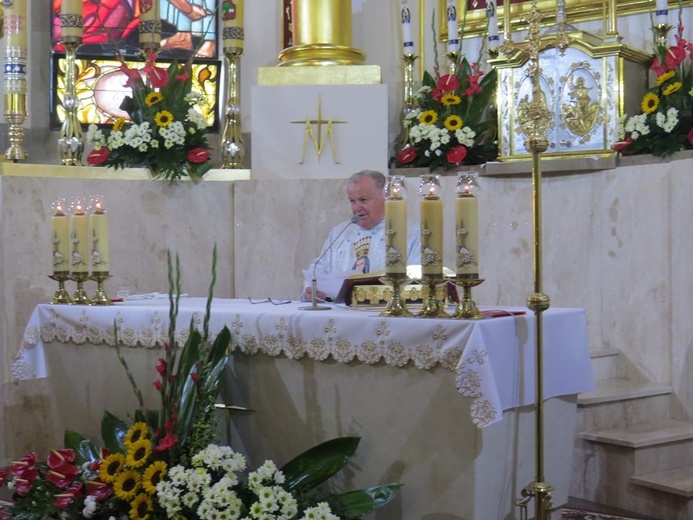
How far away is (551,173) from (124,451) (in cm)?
358

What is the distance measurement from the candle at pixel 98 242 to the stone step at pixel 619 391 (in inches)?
101

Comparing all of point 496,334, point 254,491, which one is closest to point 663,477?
point 496,334

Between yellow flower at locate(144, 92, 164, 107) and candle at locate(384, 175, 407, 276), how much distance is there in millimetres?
3532

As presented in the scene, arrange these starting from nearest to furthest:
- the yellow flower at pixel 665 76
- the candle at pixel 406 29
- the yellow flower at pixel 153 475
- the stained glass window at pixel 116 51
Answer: the yellow flower at pixel 153 475
the yellow flower at pixel 665 76
the candle at pixel 406 29
the stained glass window at pixel 116 51

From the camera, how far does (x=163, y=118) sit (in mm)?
7219

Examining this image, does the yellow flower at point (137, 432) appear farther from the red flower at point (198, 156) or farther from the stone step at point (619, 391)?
the red flower at point (198, 156)

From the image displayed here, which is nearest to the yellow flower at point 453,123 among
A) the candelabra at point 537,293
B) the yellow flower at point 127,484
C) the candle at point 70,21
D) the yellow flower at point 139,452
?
the candle at point 70,21

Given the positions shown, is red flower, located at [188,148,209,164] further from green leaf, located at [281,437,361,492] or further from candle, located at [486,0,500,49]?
green leaf, located at [281,437,361,492]

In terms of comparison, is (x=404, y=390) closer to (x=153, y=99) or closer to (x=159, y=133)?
(x=159, y=133)

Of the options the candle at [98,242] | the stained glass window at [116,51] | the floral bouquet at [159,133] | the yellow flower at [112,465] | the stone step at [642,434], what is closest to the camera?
the yellow flower at [112,465]

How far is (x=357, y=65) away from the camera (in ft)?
24.8

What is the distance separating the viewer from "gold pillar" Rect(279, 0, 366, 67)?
7.61m

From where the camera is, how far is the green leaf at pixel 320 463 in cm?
404

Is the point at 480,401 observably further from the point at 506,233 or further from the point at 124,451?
the point at 506,233
